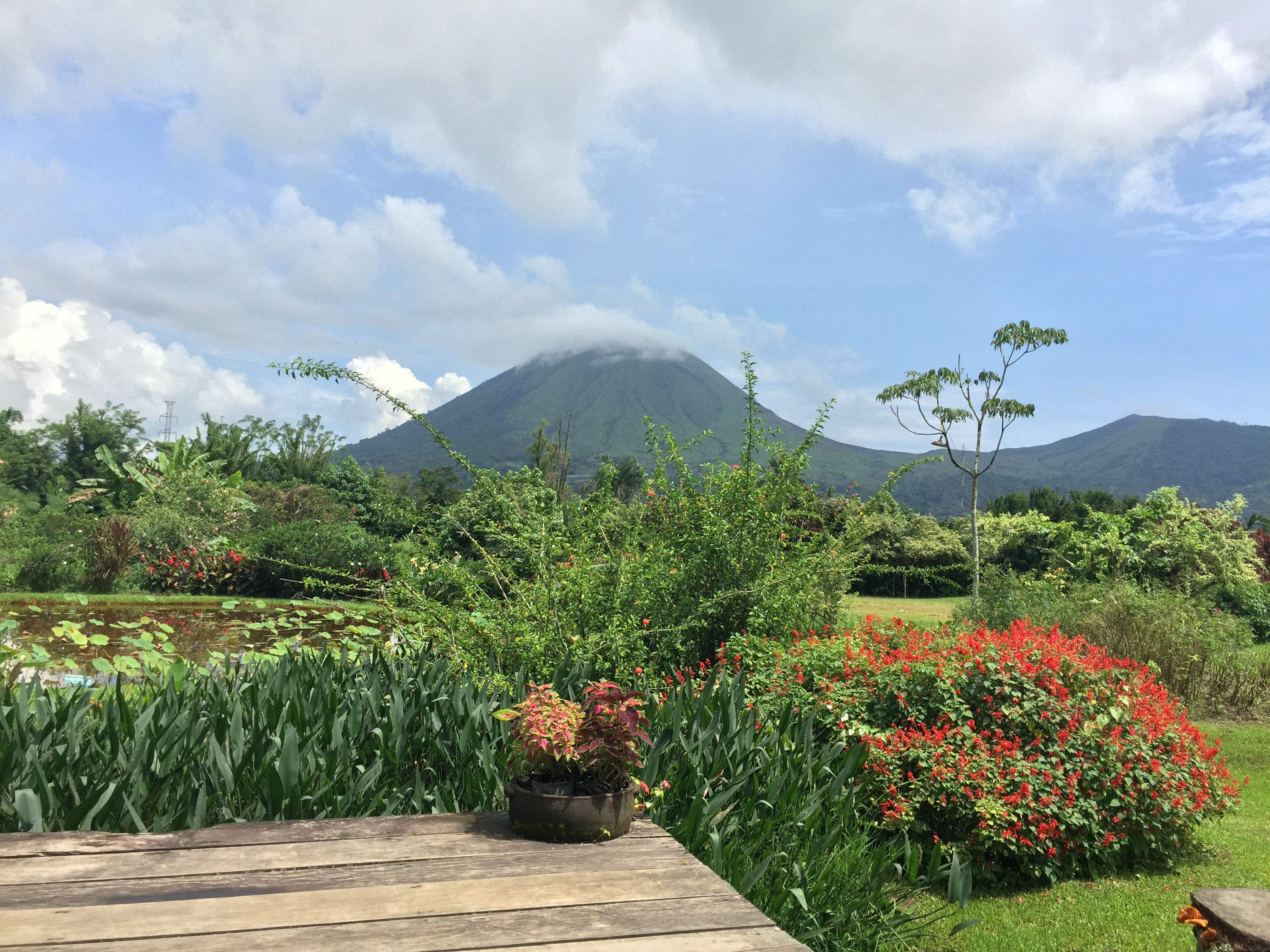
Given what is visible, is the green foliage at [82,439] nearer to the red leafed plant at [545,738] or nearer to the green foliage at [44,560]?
the green foliage at [44,560]

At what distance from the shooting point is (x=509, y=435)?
158750 millimetres

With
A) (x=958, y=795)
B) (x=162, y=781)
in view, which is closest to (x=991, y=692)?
(x=958, y=795)

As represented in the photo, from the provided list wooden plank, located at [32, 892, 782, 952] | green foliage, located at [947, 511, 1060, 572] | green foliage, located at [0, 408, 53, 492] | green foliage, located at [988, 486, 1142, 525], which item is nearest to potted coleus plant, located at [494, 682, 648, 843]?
wooden plank, located at [32, 892, 782, 952]

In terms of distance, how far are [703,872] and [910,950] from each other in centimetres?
184

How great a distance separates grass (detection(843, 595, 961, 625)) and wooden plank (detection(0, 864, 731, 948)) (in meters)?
12.8

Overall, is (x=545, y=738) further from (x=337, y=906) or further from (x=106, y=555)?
(x=106, y=555)

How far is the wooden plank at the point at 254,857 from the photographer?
6.72ft

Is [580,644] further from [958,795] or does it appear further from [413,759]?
[958,795]

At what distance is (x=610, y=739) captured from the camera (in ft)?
8.55

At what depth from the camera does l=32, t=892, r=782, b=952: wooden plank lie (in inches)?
65.9

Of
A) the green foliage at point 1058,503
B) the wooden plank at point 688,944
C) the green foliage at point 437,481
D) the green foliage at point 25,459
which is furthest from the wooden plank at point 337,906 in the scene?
the green foliage at point 25,459

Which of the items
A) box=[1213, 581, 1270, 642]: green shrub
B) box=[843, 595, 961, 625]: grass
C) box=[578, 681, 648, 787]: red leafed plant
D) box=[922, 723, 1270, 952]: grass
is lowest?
box=[922, 723, 1270, 952]: grass

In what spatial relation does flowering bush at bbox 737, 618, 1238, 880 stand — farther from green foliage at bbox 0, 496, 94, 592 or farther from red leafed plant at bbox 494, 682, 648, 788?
green foliage at bbox 0, 496, 94, 592

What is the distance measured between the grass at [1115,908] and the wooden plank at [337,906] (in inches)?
86.7
